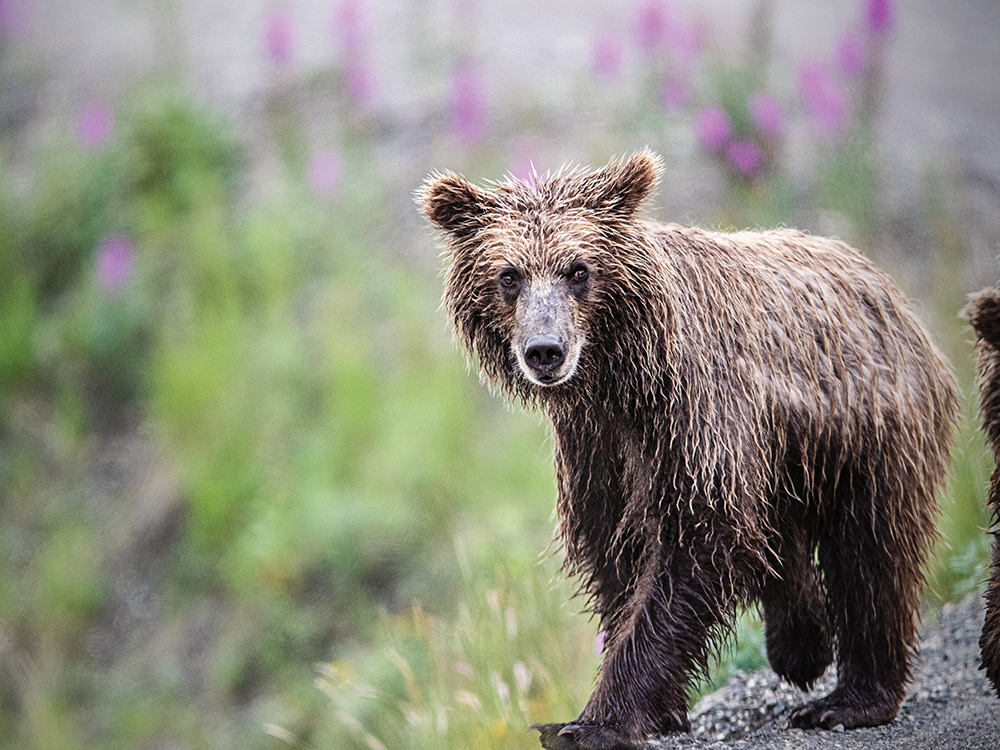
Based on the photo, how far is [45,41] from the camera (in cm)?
1196

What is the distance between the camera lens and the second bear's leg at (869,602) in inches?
139

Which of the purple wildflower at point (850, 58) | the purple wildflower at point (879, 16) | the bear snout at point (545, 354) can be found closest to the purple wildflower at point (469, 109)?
the purple wildflower at point (850, 58)

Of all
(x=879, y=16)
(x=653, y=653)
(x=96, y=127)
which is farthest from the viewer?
(x=96, y=127)

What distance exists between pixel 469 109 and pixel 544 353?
5612 millimetres

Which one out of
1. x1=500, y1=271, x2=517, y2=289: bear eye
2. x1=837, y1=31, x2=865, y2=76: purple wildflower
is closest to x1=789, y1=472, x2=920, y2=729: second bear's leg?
x1=500, y1=271, x2=517, y2=289: bear eye

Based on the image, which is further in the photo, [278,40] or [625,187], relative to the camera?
[278,40]

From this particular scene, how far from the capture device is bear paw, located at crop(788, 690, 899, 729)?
353cm

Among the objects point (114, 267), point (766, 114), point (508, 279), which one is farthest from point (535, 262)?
point (114, 267)

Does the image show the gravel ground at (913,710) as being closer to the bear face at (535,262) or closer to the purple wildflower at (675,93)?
the bear face at (535,262)

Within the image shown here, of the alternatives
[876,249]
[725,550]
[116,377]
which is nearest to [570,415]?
[725,550]

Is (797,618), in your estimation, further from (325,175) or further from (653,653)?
(325,175)

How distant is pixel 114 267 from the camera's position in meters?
8.51

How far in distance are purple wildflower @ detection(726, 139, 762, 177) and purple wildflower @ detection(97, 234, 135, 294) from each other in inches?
191

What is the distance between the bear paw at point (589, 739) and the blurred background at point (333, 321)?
160cm
